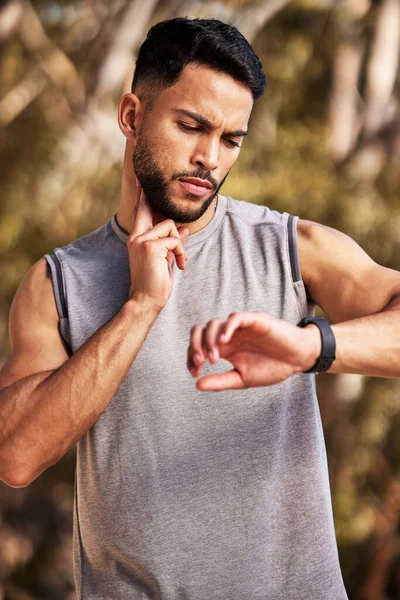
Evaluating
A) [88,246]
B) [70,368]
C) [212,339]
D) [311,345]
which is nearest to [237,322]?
[212,339]

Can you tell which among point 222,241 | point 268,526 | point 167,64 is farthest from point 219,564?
point 167,64

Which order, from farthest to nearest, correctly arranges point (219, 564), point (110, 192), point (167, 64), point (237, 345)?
point (110, 192), point (167, 64), point (219, 564), point (237, 345)

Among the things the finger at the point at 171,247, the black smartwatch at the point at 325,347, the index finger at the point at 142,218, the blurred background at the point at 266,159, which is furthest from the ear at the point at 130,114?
the blurred background at the point at 266,159

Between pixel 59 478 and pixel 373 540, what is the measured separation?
6.81ft

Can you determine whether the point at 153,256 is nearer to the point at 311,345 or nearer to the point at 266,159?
the point at 311,345

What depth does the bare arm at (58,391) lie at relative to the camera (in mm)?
1690

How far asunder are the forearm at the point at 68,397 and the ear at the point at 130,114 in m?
0.46

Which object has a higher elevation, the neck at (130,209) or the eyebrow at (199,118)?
the eyebrow at (199,118)

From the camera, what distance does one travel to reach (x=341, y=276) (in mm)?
1809

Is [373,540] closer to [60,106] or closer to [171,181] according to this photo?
[60,106]

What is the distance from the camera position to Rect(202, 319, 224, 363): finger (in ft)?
4.48

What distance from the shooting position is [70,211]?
522 centimetres

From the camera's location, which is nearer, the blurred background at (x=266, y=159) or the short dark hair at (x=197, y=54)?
the short dark hair at (x=197, y=54)

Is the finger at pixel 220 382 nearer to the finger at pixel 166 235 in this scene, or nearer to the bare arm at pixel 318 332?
the bare arm at pixel 318 332
